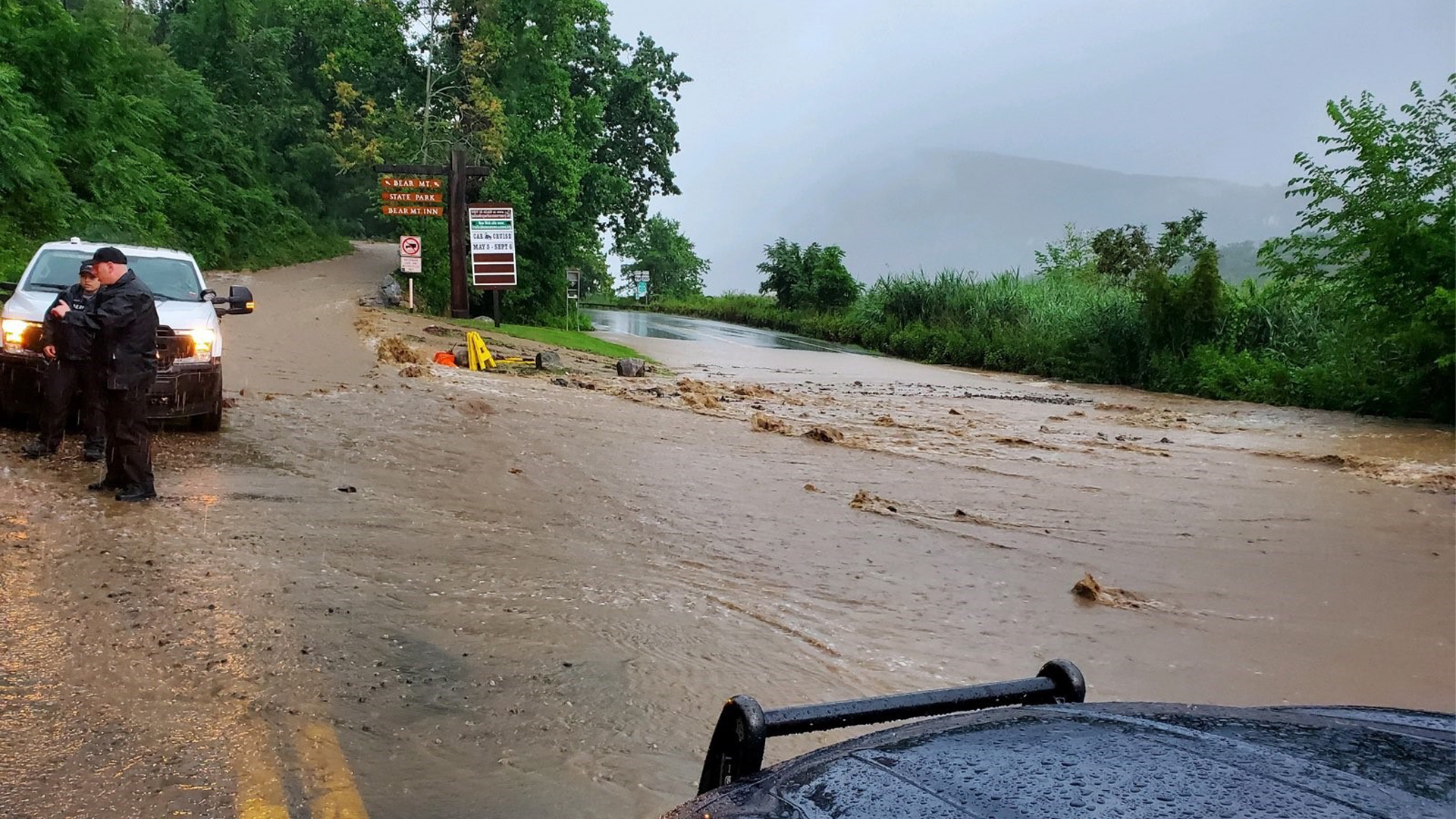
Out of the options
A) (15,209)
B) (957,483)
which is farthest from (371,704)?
(15,209)

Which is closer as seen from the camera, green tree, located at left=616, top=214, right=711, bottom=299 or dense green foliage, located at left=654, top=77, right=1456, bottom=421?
dense green foliage, located at left=654, top=77, right=1456, bottom=421

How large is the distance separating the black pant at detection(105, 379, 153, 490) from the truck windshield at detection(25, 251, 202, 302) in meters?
2.80

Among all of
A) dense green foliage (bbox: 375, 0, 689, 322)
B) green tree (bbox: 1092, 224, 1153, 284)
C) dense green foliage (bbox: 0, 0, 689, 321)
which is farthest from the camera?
green tree (bbox: 1092, 224, 1153, 284)

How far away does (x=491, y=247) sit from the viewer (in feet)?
90.2

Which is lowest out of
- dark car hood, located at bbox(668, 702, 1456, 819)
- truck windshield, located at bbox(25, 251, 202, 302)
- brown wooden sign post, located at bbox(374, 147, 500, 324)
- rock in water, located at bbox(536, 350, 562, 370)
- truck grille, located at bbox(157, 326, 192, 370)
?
rock in water, located at bbox(536, 350, 562, 370)

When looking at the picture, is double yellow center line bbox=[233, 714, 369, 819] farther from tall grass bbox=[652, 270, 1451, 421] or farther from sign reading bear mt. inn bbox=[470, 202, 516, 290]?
sign reading bear mt. inn bbox=[470, 202, 516, 290]

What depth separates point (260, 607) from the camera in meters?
5.34

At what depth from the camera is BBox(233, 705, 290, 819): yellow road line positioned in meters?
3.36

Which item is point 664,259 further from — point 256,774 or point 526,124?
point 256,774

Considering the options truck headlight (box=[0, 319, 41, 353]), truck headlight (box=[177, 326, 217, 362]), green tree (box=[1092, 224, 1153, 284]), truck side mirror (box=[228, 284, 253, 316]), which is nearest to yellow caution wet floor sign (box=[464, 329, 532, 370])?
truck side mirror (box=[228, 284, 253, 316])

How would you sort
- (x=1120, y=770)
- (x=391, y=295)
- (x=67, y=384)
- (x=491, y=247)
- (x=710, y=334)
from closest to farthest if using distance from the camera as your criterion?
(x=1120, y=770), (x=67, y=384), (x=491, y=247), (x=391, y=295), (x=710, y=334)

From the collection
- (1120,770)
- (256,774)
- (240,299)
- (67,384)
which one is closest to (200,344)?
(240,299)

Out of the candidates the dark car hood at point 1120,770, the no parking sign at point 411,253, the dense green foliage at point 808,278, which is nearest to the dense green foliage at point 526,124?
the no parking sign at point 411,253

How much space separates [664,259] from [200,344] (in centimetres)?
8239
